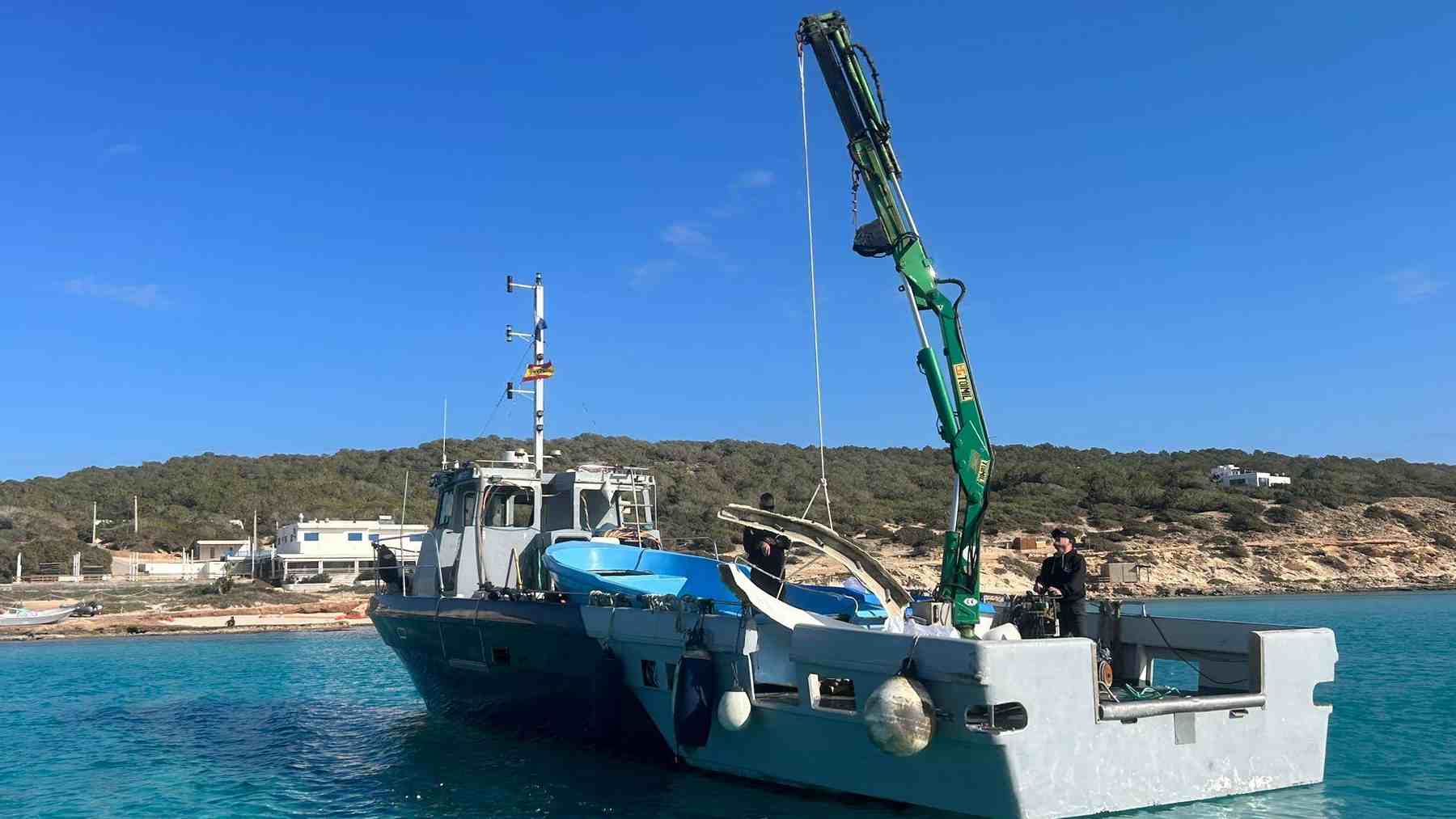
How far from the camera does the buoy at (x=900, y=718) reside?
831 centimetres

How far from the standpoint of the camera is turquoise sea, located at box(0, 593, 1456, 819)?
33.2 ft

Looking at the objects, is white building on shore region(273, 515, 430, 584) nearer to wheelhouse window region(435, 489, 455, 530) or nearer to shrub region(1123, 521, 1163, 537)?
shrub region(1123, 521, 1163, 537)

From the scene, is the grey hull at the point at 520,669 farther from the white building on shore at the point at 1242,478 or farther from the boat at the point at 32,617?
the white building on shore at the point at 1242,478

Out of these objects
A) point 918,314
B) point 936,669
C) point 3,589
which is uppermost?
point 918,314

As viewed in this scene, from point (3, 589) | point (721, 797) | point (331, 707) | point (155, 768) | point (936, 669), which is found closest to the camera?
point (936, 669)

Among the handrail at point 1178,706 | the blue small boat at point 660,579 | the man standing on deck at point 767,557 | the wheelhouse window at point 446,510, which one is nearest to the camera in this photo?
the handrail at point 1178,706

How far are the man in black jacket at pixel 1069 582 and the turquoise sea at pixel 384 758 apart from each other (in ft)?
7.21

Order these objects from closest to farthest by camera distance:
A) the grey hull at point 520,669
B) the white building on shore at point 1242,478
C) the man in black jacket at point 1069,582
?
the man in black jacket at point 1069,582, the grey hull at point 520,669, the white building on shore at point 1242,478

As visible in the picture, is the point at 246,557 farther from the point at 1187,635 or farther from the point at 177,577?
the point at 1187,635

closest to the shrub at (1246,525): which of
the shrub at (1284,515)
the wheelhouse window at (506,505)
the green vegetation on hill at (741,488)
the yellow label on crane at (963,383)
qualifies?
the green vegetation on hill at (741,488)

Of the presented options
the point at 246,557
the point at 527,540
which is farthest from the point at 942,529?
the point at 527,540

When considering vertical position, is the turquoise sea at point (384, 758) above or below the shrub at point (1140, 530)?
below

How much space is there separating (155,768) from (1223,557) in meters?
44.9

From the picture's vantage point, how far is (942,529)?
164 ft
